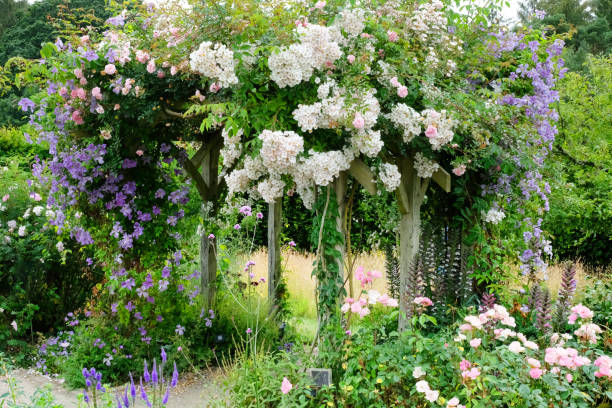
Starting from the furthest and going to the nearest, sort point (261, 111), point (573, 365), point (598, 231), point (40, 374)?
point (598, 231)
point (40, 374)
point (261, 111)
point (573, 365)

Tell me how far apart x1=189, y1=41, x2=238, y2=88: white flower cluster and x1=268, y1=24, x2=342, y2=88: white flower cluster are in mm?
247

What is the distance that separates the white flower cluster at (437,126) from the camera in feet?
11.6

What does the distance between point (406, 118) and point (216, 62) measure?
4.14ft

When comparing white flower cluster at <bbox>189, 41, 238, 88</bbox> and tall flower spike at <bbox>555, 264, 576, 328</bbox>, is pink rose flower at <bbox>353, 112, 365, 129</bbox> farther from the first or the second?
tall flower spike at <bbox>555, 264, 576, 328</bbox>

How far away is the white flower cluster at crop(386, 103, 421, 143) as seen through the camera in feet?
11.7

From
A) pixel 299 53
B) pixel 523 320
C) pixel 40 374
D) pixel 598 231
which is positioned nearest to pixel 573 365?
pixel 523 320

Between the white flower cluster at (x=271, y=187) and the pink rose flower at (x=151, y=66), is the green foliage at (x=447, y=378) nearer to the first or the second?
the white flower cluster at (x=271, y=187)

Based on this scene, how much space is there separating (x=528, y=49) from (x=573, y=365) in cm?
281

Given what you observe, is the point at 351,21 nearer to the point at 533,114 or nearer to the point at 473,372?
the point at 533,114

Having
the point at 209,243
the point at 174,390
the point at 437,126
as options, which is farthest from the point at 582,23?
the point at 174,390

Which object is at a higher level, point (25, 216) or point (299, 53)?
point (299, 53)

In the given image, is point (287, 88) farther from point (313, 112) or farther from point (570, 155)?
point (570, 155)

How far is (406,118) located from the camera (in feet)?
11.8

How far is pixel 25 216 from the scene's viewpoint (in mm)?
5828
